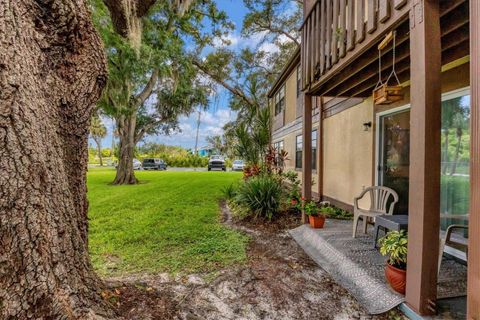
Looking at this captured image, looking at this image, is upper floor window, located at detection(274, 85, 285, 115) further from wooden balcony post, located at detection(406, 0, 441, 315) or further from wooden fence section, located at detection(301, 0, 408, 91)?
wooden balcony post, located at detection(406, 0, 441, 315)

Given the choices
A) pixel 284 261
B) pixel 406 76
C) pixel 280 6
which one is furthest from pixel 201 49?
pixel 284 261

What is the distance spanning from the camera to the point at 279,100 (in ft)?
42.3

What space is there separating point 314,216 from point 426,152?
109 inches

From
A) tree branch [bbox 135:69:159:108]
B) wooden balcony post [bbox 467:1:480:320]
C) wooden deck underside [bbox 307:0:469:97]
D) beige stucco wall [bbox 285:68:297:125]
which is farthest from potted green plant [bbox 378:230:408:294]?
tree branch [bbox 135:69:159:108]

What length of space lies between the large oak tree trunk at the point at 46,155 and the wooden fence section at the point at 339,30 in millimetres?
2689

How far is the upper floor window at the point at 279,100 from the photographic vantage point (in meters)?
12.1

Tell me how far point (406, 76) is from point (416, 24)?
2374mm

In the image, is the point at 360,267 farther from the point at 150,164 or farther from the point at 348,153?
the point at 150,164

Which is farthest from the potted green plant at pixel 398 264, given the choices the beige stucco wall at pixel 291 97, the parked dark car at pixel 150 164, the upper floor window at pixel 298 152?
the parked dark car at pixel 150 164

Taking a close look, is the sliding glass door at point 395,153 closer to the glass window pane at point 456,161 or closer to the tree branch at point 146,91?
the glass window pane at point 456,161

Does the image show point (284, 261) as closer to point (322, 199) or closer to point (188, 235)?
point (188, 235)

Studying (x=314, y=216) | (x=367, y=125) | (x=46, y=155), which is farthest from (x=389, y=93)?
(x=46, y=155)

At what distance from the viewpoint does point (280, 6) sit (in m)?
13.4

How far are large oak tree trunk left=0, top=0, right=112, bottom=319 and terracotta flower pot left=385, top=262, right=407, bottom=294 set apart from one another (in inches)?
100
